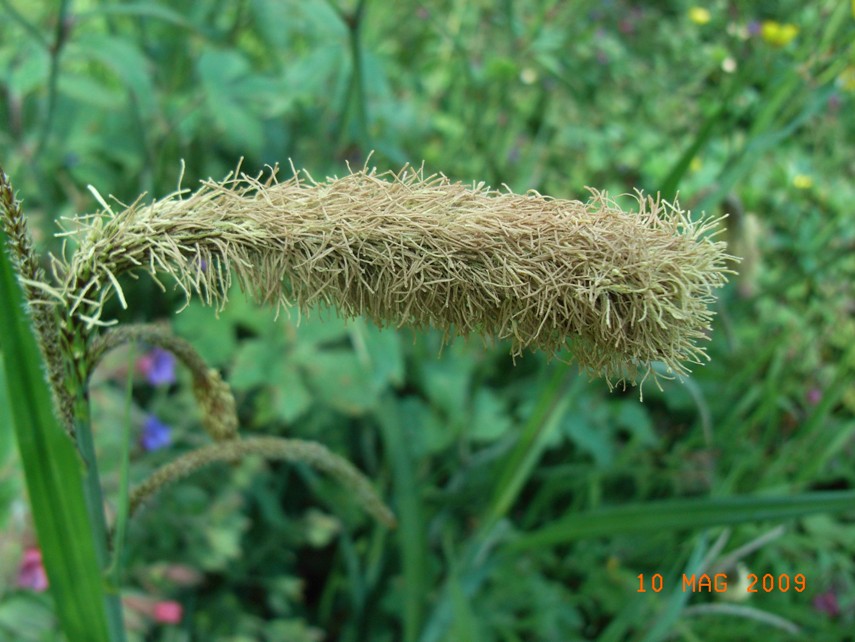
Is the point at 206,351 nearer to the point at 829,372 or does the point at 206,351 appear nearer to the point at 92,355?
the point at 92,355

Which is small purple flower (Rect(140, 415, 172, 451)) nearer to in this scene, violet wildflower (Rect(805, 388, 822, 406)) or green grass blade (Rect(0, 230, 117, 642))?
green grass blade (Rect(0, 230, 117, 642))

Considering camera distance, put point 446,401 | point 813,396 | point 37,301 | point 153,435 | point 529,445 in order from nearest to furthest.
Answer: point 37,301
point 529,445
point 153,435
point 446,401
point 813,396

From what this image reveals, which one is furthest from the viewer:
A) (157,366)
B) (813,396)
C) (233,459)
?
(813,396)

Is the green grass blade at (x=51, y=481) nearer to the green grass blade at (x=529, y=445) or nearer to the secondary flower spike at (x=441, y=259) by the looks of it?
the secondary flower spike at (x=441, y=259)

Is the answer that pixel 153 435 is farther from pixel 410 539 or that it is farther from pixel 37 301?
pixel 37 301

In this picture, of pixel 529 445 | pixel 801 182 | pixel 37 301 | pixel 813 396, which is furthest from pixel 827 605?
pixel 37 301

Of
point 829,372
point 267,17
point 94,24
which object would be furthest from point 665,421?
point 94,24

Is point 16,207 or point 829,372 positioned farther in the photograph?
point 829,372
